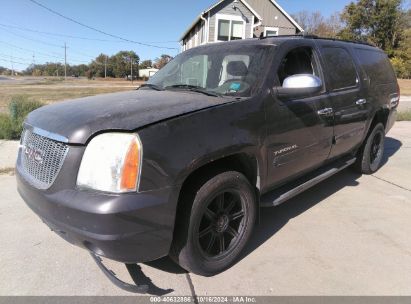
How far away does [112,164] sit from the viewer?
245 centimetres

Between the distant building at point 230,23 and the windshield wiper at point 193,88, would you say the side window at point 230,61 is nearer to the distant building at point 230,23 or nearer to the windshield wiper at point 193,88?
the windshield wiper at point 193,88

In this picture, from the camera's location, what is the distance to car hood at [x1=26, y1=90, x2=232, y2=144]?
255 centimetres

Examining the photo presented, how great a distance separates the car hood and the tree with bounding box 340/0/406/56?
44260 mm

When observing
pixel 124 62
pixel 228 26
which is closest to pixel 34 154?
pixel 228 26

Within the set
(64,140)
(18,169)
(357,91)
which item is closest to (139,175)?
(64,140)

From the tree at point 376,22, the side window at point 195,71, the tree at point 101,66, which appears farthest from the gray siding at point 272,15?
the tree at point 101,66

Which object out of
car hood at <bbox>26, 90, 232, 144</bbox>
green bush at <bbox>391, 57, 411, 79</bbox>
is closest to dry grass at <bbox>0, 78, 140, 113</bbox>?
car hood at <bbox>26, 90, 232, 144</bbox>

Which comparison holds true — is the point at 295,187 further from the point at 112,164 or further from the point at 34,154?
the point at 34,154

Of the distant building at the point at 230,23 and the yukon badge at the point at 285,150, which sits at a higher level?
the distant building at the point at 230,23

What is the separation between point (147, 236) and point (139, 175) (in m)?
0.42

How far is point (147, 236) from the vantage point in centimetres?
253

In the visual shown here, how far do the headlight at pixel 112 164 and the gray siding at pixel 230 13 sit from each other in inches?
869

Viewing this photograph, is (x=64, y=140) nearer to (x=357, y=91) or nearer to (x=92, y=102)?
(x=92, y=102)

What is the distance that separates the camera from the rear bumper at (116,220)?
2.38 m
